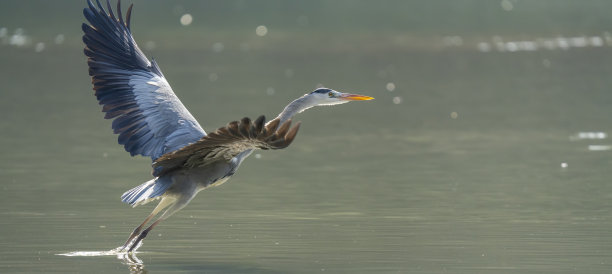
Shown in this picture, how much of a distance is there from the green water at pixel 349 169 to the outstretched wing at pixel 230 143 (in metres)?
0.73

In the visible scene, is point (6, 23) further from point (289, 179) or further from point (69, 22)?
point (289, 179)

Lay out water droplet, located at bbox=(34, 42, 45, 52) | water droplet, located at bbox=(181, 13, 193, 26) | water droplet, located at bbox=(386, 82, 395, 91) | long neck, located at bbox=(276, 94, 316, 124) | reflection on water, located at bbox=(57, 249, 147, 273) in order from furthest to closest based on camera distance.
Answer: water droplet, located at bbox=(181, 13, 193, 26), water droplet, located at bbox=(34, 42, 45, 52), water droplet, located at bbox=(386, 82, 395, 91), long neck, located at bbox=(276, 94, 316, 124), reflection on water, located at bbox=(57, 249, 147, 273)

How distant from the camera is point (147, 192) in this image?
9.95 metres

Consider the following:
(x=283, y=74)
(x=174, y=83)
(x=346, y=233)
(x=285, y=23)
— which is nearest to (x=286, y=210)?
(x=346, y=233)

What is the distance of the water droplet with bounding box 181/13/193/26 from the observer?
4899 cm

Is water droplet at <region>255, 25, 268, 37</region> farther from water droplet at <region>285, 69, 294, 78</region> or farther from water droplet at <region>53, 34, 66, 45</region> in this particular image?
water droplet at <region>285, 69, 294, 78</region>

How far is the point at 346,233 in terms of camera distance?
1095 centimetres

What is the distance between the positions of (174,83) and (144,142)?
54.8ft

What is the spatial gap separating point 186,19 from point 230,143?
41893 mm

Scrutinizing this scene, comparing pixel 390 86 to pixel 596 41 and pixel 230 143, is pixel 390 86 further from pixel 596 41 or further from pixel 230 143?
pixel 230 143

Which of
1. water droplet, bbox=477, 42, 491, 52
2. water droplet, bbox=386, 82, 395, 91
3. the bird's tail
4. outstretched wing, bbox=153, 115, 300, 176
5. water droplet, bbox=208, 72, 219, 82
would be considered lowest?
the bird's tail

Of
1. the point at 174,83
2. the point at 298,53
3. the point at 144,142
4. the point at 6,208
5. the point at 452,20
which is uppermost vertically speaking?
the point at 452,20

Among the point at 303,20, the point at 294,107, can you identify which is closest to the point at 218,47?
the point at 303,20

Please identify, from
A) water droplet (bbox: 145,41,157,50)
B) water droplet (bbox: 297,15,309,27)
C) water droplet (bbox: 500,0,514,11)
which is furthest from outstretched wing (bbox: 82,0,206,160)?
water droplet (bbox: 500,0,514,11)
